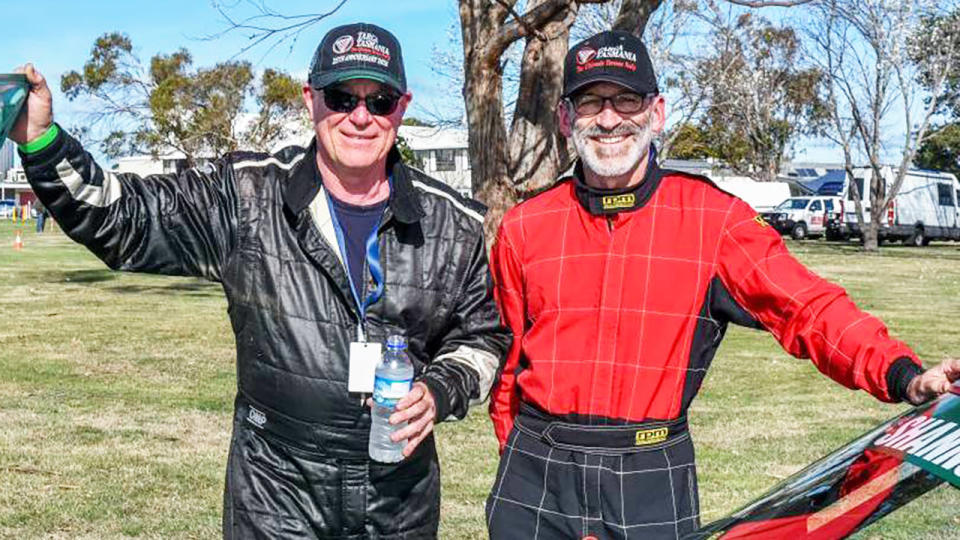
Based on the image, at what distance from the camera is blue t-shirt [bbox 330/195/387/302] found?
336 centimetres

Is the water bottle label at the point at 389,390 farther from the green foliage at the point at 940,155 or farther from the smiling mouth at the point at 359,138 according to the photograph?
the green foliage at the point at 940,155

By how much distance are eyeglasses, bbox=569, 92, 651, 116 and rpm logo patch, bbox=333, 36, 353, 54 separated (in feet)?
2.27

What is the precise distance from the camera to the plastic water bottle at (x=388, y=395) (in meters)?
3.04

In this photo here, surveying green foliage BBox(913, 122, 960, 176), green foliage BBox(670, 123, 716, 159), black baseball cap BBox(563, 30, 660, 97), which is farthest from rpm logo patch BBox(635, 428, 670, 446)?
green foliage BBox(913, 122, 960, 176)

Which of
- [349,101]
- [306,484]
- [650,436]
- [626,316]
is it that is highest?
[349,101]

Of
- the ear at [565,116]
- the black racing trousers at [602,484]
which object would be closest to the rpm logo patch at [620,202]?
the ear at [565,116]

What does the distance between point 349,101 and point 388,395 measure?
2.83ft

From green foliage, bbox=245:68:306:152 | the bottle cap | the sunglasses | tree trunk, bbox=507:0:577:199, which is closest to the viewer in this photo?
the sunglasses

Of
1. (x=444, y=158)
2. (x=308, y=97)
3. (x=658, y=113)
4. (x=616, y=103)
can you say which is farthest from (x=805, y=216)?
(x=308, y=97)

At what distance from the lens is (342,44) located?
130 inches

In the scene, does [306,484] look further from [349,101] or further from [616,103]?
[616,103]

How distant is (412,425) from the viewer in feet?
10.1

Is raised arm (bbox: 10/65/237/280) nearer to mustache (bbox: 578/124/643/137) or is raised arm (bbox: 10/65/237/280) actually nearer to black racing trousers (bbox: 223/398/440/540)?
black racing trousers (bbox: 223/398/440/540)

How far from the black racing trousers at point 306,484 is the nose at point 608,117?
113 centimetres
